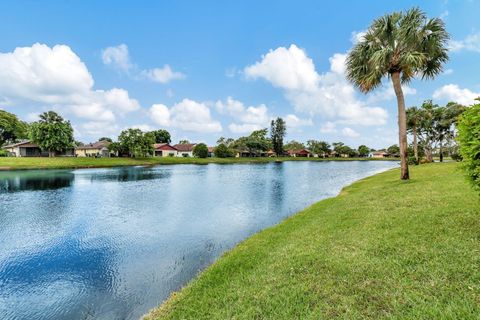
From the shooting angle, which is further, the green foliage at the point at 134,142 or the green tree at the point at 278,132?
the green tree at the point at 278,132

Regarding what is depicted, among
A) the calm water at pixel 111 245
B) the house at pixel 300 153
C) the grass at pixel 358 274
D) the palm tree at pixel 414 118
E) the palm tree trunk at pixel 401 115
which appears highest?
the palm tree at pixel 414 118

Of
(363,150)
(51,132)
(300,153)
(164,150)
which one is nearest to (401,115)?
(51,132)

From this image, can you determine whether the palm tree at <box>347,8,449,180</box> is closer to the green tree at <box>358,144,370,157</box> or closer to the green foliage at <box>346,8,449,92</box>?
the green foliage at <box>346,8,449,92</box>

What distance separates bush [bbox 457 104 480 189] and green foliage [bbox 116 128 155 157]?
258 ft

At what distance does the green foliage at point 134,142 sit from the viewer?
77188 mm

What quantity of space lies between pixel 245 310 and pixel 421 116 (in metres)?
51.8

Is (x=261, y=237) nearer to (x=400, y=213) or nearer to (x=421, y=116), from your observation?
(x=400, y=213)

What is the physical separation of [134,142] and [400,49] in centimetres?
7333

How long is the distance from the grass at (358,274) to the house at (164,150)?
93931 mm

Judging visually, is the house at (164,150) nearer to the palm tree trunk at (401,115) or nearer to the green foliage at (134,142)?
the green foliage at (134,142)

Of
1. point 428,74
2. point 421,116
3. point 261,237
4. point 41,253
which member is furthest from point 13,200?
point 421,116

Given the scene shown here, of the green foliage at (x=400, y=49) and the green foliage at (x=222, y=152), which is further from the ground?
the green foliage at (x=400, y=49)

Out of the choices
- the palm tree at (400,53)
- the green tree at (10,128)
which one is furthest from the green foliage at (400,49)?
the green tree at (10,128)

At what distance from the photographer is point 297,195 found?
22516 mm
